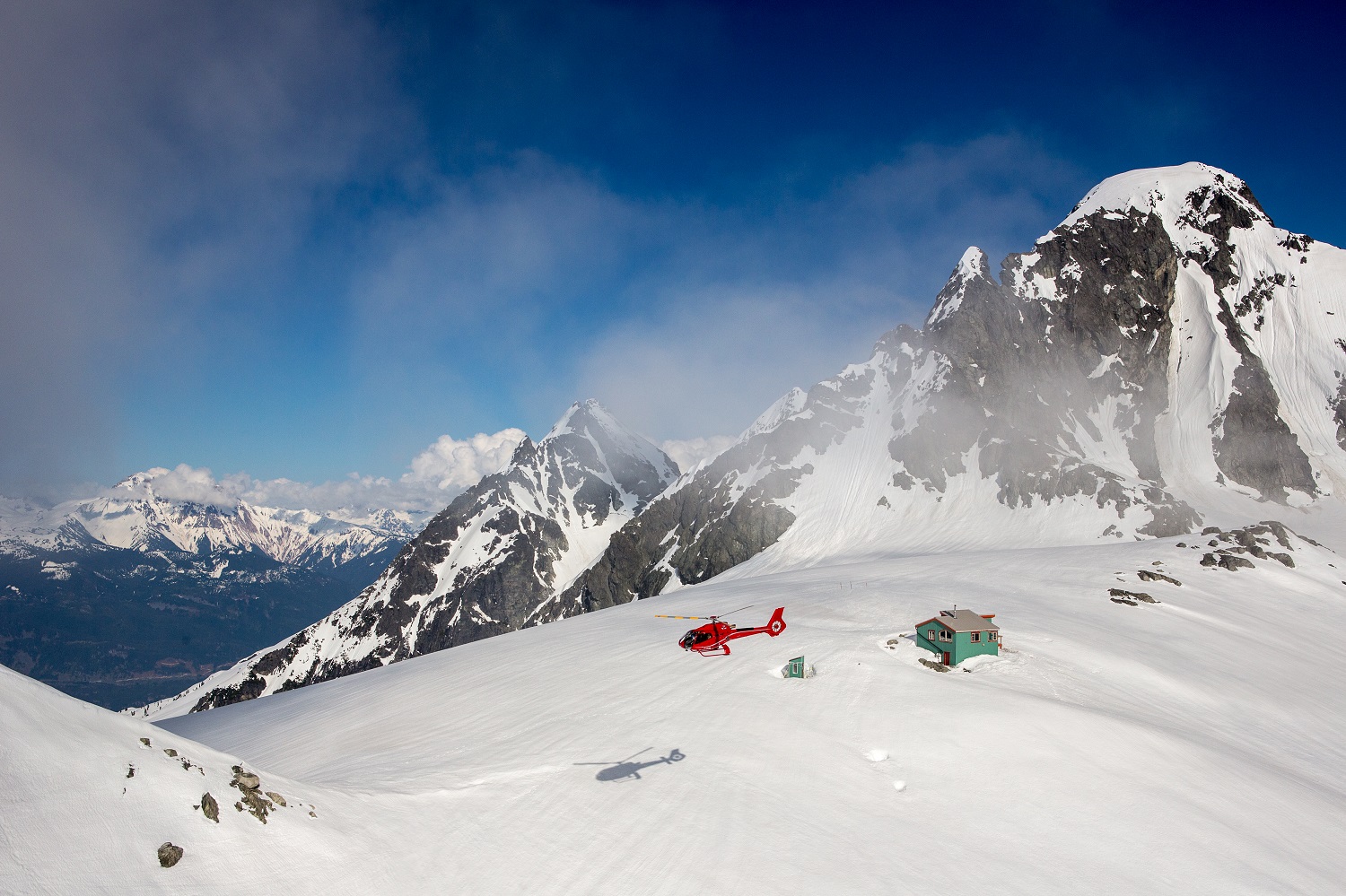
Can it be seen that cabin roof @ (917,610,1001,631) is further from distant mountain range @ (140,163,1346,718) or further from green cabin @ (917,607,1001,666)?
distant mountain range @ (140,163,1346,718)

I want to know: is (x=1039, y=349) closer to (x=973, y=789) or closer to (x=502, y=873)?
(x=973, y=789)

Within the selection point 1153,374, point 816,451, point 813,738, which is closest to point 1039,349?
point 1153,374

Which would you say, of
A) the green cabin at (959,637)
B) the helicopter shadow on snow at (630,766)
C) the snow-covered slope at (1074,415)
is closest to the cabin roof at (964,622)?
the green cabin at (959,637)

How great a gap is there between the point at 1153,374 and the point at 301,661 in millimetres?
213387

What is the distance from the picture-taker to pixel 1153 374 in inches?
5157

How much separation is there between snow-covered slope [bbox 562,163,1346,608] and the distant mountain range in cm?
47

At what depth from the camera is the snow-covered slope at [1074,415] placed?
4382 inches

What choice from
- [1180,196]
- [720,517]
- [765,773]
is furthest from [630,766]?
[1180,196]

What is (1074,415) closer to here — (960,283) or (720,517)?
(960,283)

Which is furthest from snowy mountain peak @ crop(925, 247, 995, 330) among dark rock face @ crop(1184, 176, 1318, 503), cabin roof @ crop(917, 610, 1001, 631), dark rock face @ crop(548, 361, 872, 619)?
cabin roof @ crop(917, 610, 1001, 631)

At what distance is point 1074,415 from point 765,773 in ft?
449

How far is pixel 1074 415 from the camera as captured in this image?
13025 centimetres

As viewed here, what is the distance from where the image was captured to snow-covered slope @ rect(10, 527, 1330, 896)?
13.2 meters

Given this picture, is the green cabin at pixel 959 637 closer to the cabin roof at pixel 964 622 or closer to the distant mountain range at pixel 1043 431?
the cabin roof at pixel 964 622
